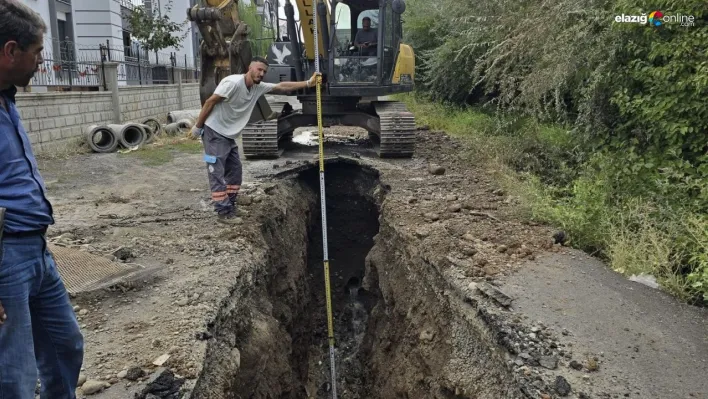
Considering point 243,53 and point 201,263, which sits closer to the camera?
point 201,263

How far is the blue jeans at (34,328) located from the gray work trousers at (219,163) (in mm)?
3406

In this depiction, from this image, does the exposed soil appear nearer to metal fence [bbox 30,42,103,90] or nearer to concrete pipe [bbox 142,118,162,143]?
metal fence [bbox 30,42,103,90]

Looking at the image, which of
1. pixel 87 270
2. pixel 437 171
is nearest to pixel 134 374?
pixel 87 270

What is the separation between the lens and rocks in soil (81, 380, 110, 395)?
3.10m

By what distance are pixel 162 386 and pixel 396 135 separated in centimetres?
700

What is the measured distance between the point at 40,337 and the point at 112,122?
1146cm

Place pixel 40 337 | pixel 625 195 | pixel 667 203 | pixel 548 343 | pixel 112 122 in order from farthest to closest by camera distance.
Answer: pixel 112 122 < pixel 625 195 < pixel 667 203 < pixel 548 343 < pixel 40 337

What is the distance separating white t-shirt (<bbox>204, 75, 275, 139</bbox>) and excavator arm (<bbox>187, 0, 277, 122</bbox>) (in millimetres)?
1525

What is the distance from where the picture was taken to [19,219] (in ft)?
7.41

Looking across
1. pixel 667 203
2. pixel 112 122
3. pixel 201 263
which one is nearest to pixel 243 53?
pixel 201 263

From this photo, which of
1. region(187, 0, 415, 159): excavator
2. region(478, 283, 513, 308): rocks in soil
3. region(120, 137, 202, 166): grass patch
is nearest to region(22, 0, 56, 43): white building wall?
region(120, 137, 202, 166): grass patch

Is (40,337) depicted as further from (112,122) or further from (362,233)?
(112,122)

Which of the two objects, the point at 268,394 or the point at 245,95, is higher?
the point at 245,95

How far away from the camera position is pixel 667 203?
17.2 feet
